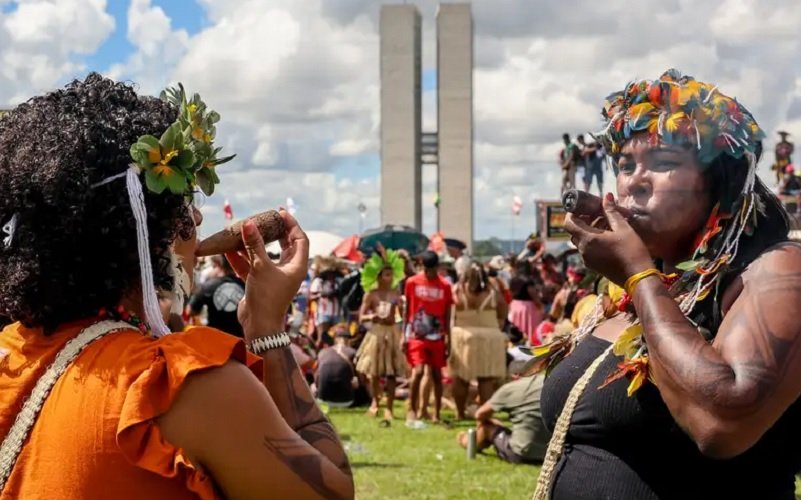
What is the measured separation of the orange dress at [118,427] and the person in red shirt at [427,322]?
8.16 m

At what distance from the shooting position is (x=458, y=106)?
191 feet

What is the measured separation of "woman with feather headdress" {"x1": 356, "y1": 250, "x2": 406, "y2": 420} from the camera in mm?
10602

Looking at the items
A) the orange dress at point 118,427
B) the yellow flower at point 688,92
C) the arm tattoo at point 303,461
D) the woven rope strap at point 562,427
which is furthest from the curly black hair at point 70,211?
the yellow flower at point 688,92

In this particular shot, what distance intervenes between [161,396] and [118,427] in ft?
0.28

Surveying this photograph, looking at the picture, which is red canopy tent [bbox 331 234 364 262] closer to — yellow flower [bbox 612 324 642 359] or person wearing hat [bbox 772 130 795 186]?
person wearing hat [bbox 772 130 795 186]

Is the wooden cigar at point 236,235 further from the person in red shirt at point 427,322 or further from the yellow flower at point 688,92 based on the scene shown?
the person in red shirt at point 427,322

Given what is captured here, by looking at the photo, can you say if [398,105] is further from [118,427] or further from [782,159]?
[118,427]

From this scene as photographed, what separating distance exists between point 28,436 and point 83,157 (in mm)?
500

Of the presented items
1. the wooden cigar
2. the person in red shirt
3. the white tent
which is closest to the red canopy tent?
the white tent

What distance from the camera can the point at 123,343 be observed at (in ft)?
5.61

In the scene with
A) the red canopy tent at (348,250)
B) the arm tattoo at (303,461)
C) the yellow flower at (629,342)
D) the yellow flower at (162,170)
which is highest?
the yellow flower at (162,170)

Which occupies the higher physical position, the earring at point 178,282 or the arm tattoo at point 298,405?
the earring at point 178,282

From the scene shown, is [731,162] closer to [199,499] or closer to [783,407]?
[783,407]

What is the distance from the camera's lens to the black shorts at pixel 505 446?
7.80 metres
